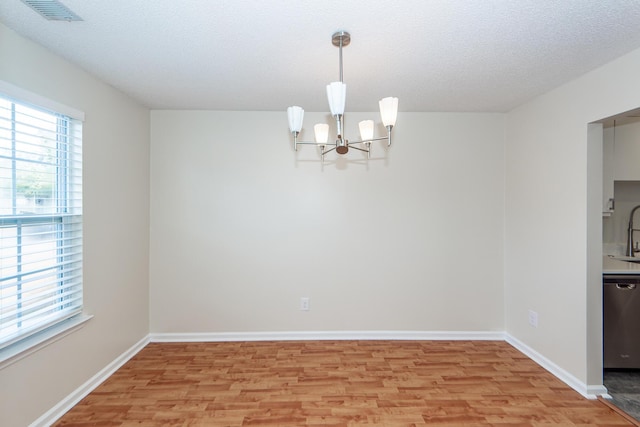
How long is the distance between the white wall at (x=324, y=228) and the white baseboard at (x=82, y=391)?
454mm

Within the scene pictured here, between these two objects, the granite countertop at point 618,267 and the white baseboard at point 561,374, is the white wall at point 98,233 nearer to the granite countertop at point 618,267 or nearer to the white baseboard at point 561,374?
the white baseboard at point 561,374

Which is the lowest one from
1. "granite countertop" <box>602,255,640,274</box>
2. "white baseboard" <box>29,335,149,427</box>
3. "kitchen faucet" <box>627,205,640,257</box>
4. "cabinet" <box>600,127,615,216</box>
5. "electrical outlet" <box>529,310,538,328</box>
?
"white baseboard" <box>29,335,149,427</box>

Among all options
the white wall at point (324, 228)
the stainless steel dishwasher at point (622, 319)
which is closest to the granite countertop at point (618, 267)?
the stainless steel dishwasher at point (622, 319)

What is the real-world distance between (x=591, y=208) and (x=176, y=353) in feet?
12.4

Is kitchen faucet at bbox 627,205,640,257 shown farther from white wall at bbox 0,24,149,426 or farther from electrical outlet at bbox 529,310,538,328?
white wall at bbox 0,24,149,426

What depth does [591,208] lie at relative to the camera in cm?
236

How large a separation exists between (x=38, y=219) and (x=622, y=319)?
449 cm

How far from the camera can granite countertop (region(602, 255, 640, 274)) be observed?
2572 millimetres

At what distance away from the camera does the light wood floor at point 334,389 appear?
211 cm

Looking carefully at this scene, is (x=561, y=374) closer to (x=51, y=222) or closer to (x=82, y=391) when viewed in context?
(x=82, y=391)

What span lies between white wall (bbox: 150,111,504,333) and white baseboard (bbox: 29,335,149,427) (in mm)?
454

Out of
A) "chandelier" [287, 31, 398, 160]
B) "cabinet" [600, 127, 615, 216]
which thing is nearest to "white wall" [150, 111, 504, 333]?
"cabinet" [600, 127, 615, 216]

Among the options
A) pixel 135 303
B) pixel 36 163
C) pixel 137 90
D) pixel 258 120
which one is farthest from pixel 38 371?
pixel 258 120

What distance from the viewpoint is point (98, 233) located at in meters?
2.54
